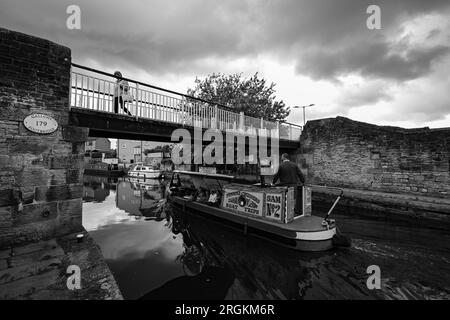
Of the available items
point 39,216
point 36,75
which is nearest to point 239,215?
point 39,216

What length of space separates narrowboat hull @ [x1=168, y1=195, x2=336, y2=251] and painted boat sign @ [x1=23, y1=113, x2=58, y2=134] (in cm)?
528

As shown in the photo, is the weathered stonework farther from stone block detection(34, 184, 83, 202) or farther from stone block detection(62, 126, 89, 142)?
stone block detection(62, 126, 89, 142)

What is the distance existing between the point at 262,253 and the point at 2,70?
Result: 23.8ft

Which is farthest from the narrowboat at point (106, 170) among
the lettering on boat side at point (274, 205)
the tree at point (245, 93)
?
the lettering on boat side at point (274, 205)

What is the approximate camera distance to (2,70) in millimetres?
4520

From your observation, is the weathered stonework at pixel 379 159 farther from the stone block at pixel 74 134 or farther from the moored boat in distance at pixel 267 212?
the stone block at pixel 74 134

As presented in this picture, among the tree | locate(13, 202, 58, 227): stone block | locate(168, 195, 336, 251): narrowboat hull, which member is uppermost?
the tree

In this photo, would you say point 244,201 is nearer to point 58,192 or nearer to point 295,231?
point 295,231

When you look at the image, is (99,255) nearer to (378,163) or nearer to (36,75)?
(36,75)

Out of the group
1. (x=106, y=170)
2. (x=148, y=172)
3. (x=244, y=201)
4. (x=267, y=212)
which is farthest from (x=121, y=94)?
(x=106, y=170)

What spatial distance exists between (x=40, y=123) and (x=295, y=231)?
6608 millimetres

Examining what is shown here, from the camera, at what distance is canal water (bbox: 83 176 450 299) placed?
3734 mm

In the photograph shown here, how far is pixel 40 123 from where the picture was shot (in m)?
4.91

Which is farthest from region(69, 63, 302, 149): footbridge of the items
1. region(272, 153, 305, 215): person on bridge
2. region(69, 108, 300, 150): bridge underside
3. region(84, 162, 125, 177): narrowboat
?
region(84, 162, 125, 177): narrowboat
